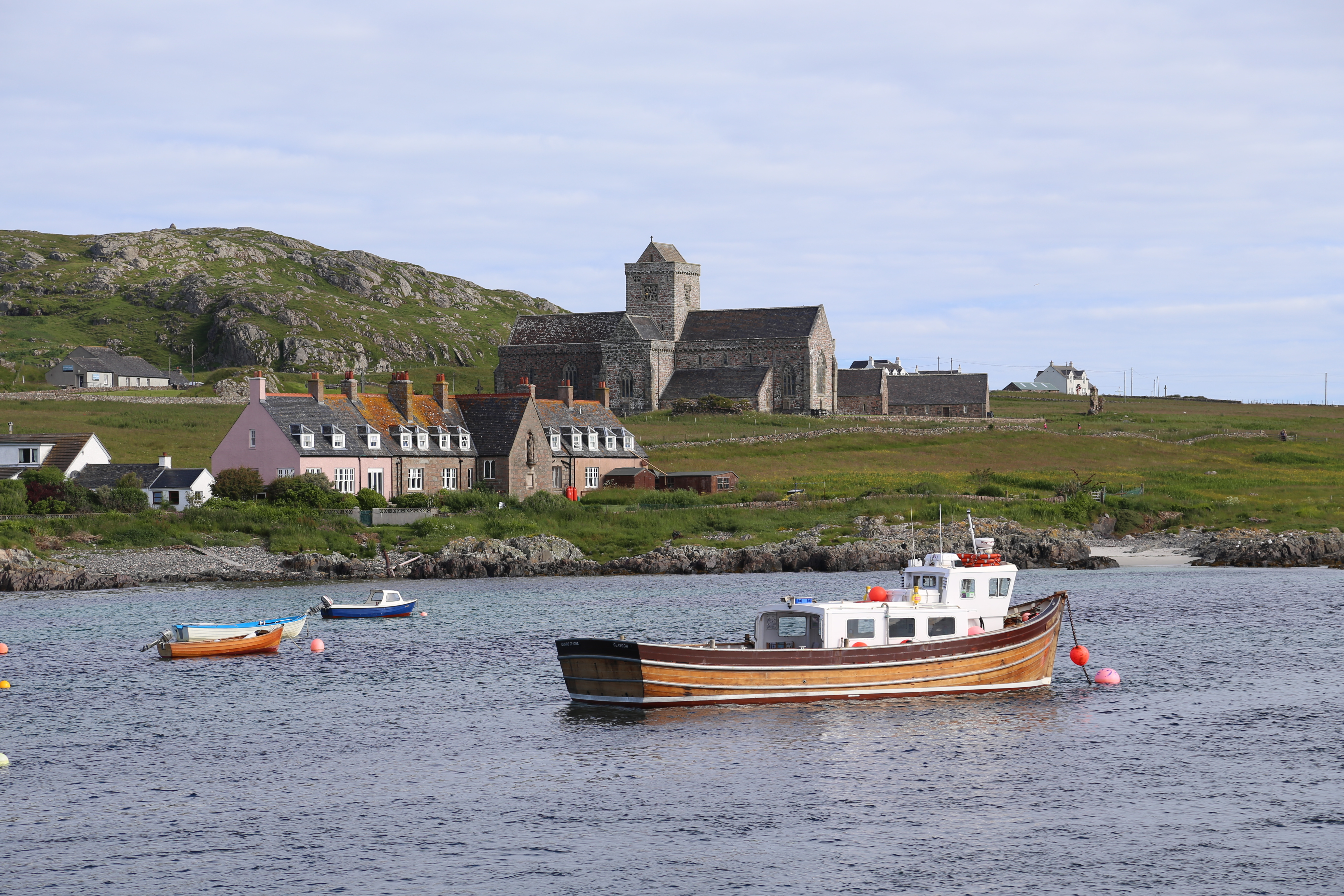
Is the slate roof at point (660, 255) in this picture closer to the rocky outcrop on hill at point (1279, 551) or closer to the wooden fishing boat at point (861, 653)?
the rocky outcrop on hill at point (1279, 551)

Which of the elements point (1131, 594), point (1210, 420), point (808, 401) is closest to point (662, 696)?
point (1131, 594)

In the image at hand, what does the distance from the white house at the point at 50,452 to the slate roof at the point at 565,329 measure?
70949mm

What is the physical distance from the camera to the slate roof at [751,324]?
476ft

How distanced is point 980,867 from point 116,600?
47199 mm

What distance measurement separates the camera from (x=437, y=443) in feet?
283

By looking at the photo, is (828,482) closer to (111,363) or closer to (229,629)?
(229,629)

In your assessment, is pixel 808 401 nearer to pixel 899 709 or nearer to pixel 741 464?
pixel 741 464

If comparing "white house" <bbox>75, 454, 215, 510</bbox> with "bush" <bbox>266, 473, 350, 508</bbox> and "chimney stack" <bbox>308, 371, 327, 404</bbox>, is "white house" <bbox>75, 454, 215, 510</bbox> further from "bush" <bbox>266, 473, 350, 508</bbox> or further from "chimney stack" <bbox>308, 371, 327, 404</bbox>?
"chimney stack" <bbox>308, 371, 327, 404</bbox>

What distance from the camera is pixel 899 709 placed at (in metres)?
36.0

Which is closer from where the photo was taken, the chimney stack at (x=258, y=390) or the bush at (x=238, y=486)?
the bush at (x=238, y=486)

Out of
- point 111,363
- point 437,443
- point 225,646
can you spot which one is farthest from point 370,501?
point 111,363

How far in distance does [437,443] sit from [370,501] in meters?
9.20

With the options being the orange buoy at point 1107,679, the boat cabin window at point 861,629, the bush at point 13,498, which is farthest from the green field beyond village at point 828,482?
the boat cabin window at point 861,629

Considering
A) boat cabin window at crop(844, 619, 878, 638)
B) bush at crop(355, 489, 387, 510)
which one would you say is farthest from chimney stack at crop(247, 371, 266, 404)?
boat cabin window at crop(844, 619, 878, 638)
